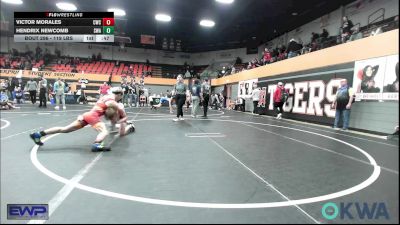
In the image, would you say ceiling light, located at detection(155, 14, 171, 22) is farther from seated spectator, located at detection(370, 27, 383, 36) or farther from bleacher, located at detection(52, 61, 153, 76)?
seated spectator, located at detection(370, 27, 383, 36)

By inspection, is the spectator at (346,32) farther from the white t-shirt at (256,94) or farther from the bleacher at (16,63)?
the bleacher at (16,63)

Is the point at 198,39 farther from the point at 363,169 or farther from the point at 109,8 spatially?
the point at 363,169

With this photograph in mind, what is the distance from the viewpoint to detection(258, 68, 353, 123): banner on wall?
9.60 metres

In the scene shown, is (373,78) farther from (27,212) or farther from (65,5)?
(65,5)

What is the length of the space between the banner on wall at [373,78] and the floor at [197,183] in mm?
3728

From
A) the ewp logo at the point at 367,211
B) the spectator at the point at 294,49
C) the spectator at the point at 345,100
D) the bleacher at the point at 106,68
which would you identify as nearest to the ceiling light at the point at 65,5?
the bleacher at the point at 106,68

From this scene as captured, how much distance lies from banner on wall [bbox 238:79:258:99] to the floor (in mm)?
13031

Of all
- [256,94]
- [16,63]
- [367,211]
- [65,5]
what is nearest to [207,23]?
[256,94]

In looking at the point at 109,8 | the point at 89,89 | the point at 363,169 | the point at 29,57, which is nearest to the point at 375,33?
the point at 363,169

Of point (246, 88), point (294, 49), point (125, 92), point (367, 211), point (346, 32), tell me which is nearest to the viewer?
point (367, 211)

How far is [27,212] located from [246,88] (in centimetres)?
1737

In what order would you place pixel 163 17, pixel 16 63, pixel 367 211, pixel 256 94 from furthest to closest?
pixel 16 63
pixel 163 17
pixel 256 94
pixel 367 211

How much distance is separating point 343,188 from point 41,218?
256cm

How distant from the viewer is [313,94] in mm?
10836
